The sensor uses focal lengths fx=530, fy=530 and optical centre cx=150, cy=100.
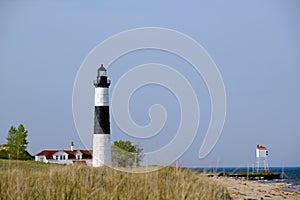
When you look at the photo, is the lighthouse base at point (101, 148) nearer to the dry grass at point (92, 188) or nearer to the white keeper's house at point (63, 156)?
the dry grass at point (92, 188)

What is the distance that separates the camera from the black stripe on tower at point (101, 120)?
18906mm

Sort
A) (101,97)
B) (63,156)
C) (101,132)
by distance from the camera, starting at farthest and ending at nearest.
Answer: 1. (63,156)
2. (101,97)
3. (101,132)

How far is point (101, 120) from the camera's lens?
62.4 ft

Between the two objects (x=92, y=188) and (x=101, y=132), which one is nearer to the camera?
(x=92, y=188)

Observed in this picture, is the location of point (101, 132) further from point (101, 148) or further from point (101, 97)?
point (101, 97)

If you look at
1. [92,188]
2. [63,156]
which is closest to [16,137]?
[63,156]

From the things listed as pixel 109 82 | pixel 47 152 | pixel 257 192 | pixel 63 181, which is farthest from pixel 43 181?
pixel 47 152

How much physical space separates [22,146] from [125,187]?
26.5m

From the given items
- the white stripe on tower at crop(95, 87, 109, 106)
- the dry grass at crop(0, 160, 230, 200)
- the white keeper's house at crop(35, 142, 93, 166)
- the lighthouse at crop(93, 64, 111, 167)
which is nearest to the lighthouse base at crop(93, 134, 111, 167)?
the lighthouse at crop(93, 64, 111, 167)

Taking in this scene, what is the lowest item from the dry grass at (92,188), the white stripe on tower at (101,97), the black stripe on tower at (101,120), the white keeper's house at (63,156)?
the dry grass at (92,188)

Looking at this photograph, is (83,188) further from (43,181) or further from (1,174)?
(1,174)

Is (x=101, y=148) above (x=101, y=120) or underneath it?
underneath

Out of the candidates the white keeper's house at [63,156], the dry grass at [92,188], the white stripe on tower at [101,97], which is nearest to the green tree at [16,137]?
the white keeper's house at [63,156]

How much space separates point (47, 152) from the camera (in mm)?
38562
